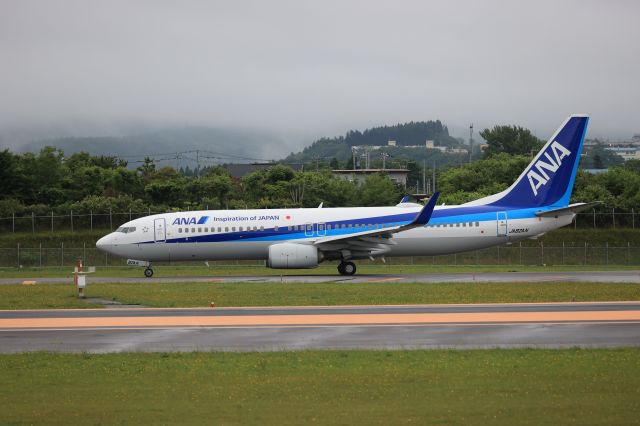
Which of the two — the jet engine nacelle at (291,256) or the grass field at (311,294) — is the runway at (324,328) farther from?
the jet engine nacelle at (291,256)

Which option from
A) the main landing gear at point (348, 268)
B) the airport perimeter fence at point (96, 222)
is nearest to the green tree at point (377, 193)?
the airport perimeter fence at point (96, 222)

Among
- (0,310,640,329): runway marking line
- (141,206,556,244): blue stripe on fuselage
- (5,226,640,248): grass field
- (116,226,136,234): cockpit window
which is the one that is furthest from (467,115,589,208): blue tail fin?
(5,226,640,248): grass field

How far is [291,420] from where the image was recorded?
11844 mm

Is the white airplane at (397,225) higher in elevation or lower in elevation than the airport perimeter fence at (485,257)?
higher

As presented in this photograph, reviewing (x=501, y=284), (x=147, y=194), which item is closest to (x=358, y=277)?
(x=501, y=284)

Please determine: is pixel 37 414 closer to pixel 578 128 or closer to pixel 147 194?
pixel 578 128

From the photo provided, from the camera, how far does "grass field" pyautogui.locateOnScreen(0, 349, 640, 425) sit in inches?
474

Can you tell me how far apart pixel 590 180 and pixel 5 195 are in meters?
58.5

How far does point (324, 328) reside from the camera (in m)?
21.1

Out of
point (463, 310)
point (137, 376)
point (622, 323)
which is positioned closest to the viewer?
point (137, 376)

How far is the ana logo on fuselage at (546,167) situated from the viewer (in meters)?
41.7

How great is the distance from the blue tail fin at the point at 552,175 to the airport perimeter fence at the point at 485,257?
1336 centimetres

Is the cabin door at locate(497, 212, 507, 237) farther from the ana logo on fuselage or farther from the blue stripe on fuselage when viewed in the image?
the ana logo on fuselage

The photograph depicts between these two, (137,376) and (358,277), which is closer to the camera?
(137,376)
